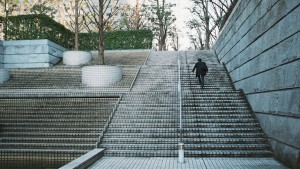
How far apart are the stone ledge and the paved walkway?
119mm

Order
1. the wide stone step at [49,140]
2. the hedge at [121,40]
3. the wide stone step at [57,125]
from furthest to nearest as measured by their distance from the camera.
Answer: the hedge at [121,40] < the wide stone step at [57,125] < the wide stone step at [49,140]

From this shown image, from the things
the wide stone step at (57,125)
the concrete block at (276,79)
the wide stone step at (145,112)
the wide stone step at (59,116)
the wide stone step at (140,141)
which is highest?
the concrete block at (276,79)

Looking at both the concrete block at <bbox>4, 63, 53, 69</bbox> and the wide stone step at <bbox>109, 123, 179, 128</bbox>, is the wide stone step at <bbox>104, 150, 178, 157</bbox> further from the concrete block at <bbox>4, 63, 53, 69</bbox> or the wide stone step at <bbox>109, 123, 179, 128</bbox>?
the concrete block at <bbox>4, 63, 53, 69</bbox>

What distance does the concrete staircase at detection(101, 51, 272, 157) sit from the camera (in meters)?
8.57

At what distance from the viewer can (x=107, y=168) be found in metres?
7.07

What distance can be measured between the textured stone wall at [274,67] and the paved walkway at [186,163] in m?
0.49

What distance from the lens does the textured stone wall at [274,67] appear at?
673cm

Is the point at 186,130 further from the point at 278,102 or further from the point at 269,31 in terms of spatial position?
the point at 269,31

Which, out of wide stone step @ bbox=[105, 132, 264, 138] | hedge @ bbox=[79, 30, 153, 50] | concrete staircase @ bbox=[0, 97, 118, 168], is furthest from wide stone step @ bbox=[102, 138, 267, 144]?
hedge @ bbox=[79, 30, 153, 50]

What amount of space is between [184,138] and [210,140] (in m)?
0.74

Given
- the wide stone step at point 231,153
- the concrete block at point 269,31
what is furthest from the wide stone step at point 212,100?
the wide stone step at point 231,153

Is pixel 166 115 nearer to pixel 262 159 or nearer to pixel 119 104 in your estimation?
pixel 119 104

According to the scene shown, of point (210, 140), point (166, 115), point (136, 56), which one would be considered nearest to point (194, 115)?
point (166, 115)

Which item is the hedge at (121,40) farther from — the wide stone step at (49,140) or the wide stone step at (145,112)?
the wide stone step at (49,140)
